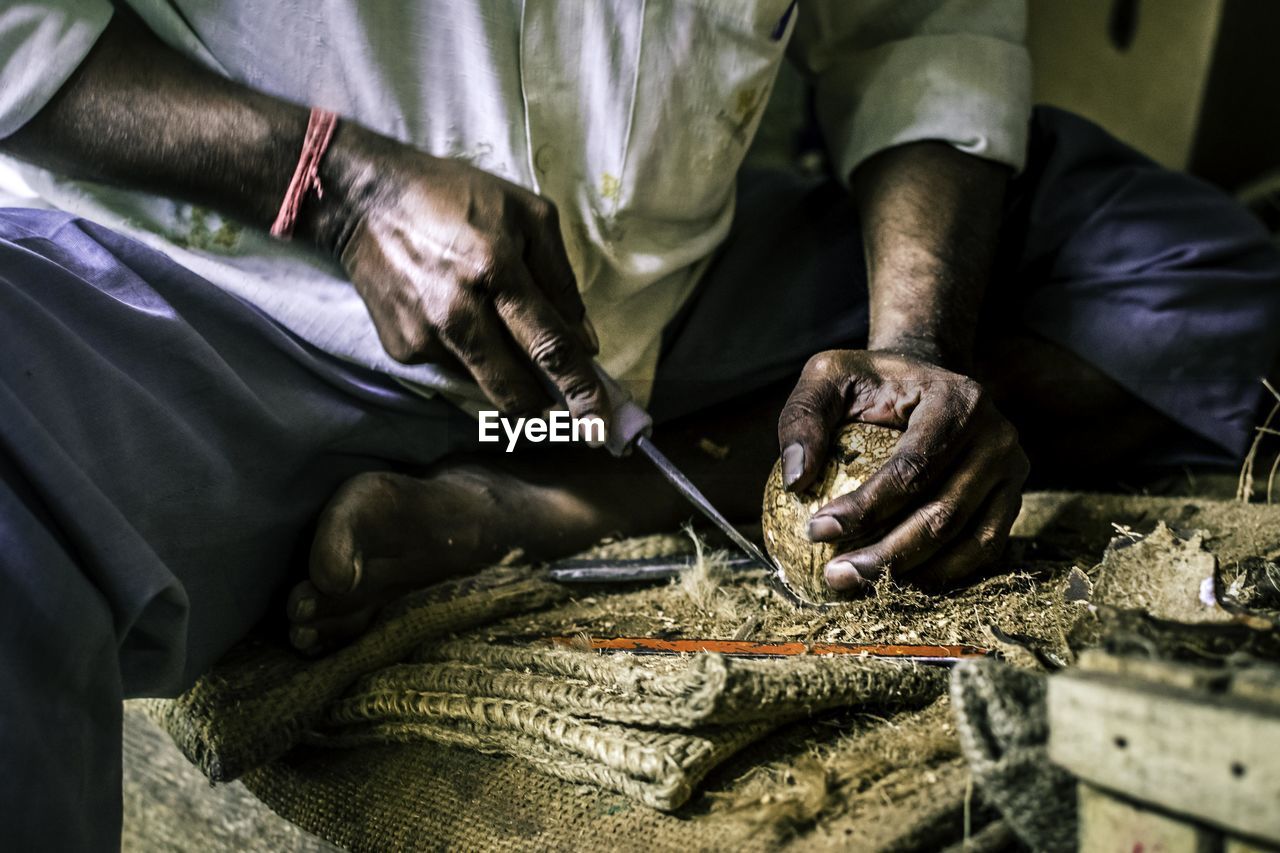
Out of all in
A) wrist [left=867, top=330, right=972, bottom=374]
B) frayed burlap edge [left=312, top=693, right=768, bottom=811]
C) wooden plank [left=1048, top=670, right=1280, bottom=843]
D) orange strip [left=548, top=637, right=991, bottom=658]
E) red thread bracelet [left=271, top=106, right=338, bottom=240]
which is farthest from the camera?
wrist [left=867, top=330, right=972, bottom=374]

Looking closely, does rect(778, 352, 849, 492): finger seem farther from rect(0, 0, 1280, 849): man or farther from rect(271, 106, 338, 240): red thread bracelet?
rect(271, 106, 338, 240): red thread bracelet

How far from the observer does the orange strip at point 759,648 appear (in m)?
0.95

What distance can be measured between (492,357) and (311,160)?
0.99ft

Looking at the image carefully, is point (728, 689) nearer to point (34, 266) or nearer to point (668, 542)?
point (668, 542)

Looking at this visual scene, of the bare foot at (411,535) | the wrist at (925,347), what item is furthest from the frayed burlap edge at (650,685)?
the wrist at (925,347)

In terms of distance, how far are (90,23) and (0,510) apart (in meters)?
0.60

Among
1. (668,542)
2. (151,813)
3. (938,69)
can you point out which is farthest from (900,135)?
(151,813)

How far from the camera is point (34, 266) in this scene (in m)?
0.99

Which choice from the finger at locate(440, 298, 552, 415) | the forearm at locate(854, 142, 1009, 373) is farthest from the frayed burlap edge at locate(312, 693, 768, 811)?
the forearm at locate(854, 142, 1009, 373)

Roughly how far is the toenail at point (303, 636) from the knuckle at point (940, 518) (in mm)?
657

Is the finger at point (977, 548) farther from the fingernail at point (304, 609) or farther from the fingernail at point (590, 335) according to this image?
the fingernail at point (304, 609)

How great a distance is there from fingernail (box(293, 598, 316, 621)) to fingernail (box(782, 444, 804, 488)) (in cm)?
52

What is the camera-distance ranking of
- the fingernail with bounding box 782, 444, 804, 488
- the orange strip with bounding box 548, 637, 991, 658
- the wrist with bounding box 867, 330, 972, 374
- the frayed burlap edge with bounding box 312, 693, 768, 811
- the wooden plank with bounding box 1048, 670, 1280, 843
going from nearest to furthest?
the wooden plank with bounding box 1048, 670, 1280, 843, the frayed burlap edge with bounding box 312, 693, 768, 811, the orange strip with bounding box 548, 637, 991, 658, the fingernail with bounding box 782, 444, 804, 488, the wrist with bounding box 867, 330, 972, 374

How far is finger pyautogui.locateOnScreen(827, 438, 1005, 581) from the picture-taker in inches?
40.4
